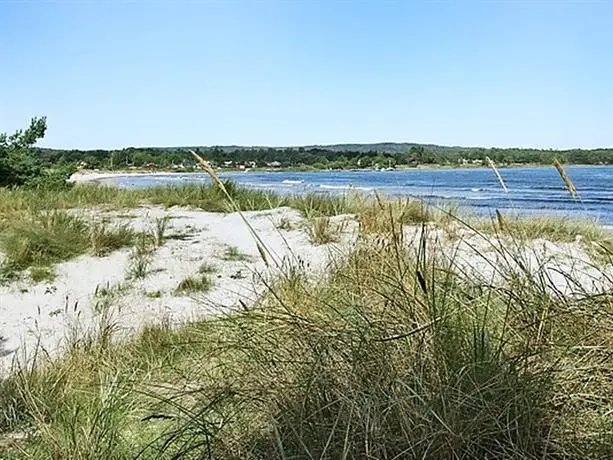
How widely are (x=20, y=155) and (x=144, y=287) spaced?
7916mm

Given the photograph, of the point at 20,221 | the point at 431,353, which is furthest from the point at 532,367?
the point at 20,221

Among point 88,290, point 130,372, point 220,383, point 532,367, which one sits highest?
point 532,367

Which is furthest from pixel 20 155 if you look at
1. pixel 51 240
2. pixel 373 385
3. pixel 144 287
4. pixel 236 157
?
pixel 236 157

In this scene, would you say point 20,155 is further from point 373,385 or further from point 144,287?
point 373,385

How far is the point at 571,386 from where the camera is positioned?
5.63 feet

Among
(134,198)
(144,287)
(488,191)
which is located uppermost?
(134,198)

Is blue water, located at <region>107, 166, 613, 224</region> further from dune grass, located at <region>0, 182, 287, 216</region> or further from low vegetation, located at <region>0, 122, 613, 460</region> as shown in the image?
dune grass, located at <region>0, 182, 287, 216</region>

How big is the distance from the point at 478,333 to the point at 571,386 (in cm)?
29

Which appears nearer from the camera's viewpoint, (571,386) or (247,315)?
(571,386)

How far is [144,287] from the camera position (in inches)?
212

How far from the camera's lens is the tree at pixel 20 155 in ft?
38.5

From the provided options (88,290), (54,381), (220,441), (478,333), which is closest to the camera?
(220,441)

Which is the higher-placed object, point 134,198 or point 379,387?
point 379,387

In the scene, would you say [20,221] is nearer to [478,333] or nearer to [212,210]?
[212,210]
